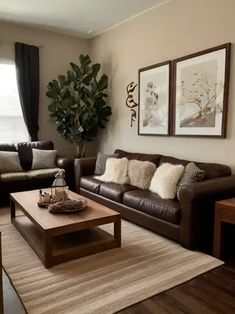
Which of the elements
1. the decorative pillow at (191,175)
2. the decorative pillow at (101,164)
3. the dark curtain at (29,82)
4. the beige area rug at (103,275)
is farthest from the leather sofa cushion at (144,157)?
the dark curtain at (29,82)

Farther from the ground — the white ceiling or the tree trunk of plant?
the white ceiling

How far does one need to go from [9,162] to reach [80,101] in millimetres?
1620

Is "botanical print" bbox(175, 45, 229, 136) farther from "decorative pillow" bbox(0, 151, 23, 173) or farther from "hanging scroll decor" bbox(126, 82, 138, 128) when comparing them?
"decorative pillow" bbox(0, 151, 23, 173)

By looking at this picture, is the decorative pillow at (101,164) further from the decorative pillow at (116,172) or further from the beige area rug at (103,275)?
the beige area rug at (103,275)

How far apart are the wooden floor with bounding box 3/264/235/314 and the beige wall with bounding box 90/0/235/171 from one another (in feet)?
4.79

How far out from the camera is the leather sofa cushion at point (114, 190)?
336cm

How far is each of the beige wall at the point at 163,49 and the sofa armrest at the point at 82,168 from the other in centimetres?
73

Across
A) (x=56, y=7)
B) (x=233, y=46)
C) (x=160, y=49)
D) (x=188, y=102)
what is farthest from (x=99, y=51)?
(x=233, y=46)

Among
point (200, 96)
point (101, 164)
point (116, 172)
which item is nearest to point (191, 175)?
point (200, 96)

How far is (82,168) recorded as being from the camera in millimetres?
4281

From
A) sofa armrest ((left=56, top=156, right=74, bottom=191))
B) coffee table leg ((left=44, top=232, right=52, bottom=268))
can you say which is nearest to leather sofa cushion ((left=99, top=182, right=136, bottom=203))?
sofa armrest ((left=56, top=156, right=74, bottom=191))

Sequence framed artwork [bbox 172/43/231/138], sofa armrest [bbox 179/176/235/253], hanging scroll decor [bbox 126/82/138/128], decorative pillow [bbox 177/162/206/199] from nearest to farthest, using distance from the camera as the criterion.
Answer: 1. sofa armrest [bbox 179/176/235/253]
2. decorative pillow [bbox 177/162/206/199]
3. framed artwork [bbox 172/43/231/138]
4. hanging scroll decor [bbox 126/82/138/128]

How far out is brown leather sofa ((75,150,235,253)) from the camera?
8.19 feet

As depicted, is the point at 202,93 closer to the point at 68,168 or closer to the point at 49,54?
the point at 68,168
